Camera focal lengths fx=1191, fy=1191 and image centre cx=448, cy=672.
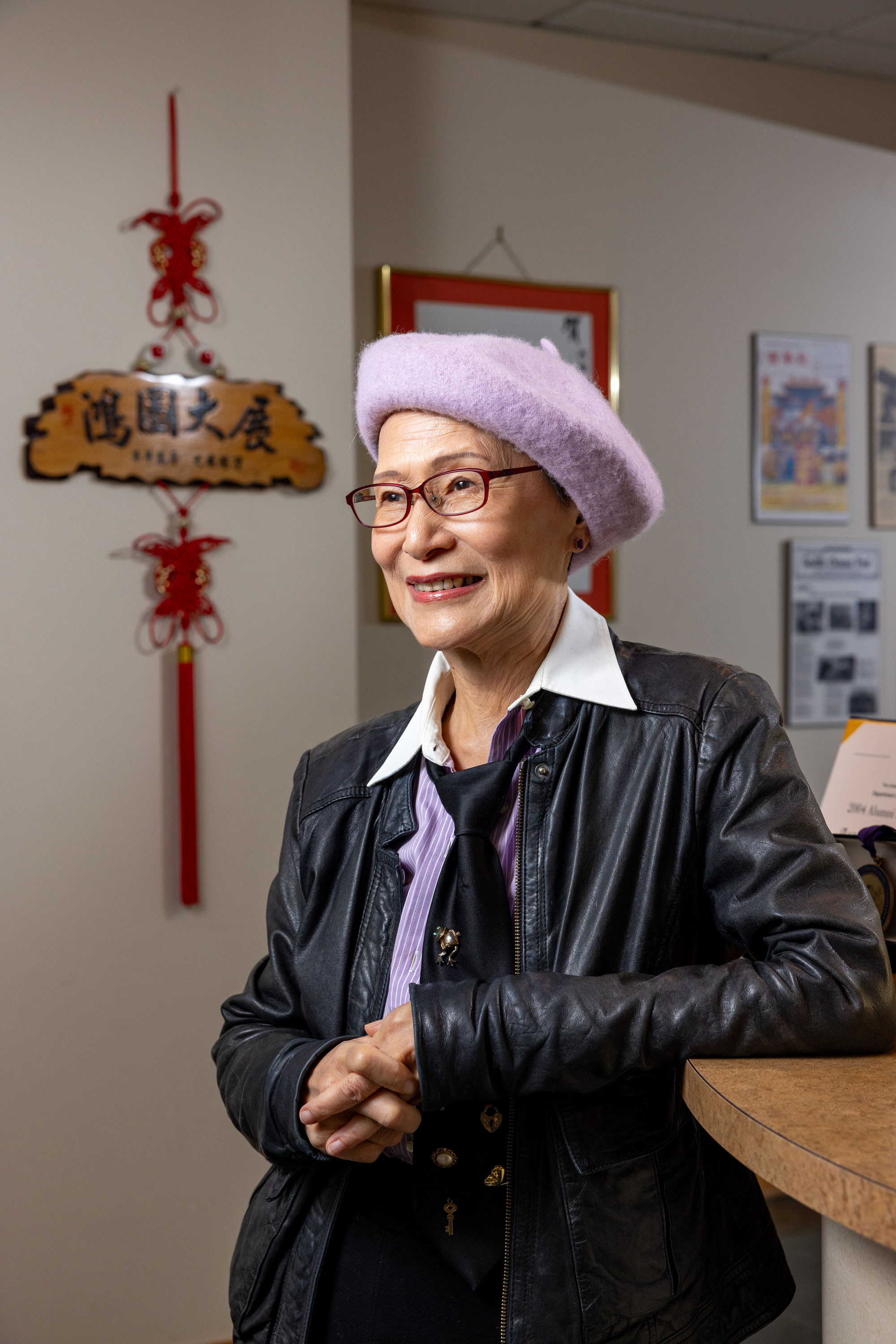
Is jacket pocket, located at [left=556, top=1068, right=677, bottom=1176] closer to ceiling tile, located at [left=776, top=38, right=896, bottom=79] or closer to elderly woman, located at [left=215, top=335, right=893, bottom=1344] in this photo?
elderly woman, located at [left=215, top=335, right=893, bottom=1344]

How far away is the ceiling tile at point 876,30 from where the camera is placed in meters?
3.26

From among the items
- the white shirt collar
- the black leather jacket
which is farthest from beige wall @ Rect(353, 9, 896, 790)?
the black leather jacket

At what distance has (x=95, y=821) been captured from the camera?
8.37 ft

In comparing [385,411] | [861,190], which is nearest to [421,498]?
[385,411]

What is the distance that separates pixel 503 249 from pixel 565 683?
2.24 metres

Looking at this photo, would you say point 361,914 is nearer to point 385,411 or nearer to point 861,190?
point 385,411

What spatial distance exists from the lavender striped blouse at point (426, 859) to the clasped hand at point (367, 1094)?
95mm

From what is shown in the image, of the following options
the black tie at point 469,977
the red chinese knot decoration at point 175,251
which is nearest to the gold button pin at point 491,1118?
the black tie at point 469,977

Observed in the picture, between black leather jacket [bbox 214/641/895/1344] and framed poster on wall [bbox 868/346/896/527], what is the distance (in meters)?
2.65

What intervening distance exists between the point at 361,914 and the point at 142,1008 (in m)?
1.41

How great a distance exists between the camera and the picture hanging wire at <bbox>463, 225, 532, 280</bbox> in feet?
10.6

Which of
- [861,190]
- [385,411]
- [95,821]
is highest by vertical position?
[861,190]

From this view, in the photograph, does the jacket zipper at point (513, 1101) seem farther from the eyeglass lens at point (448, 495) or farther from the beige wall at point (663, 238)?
the beige wall at point (663, 238)

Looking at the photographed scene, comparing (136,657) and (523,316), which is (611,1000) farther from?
(523,316)
